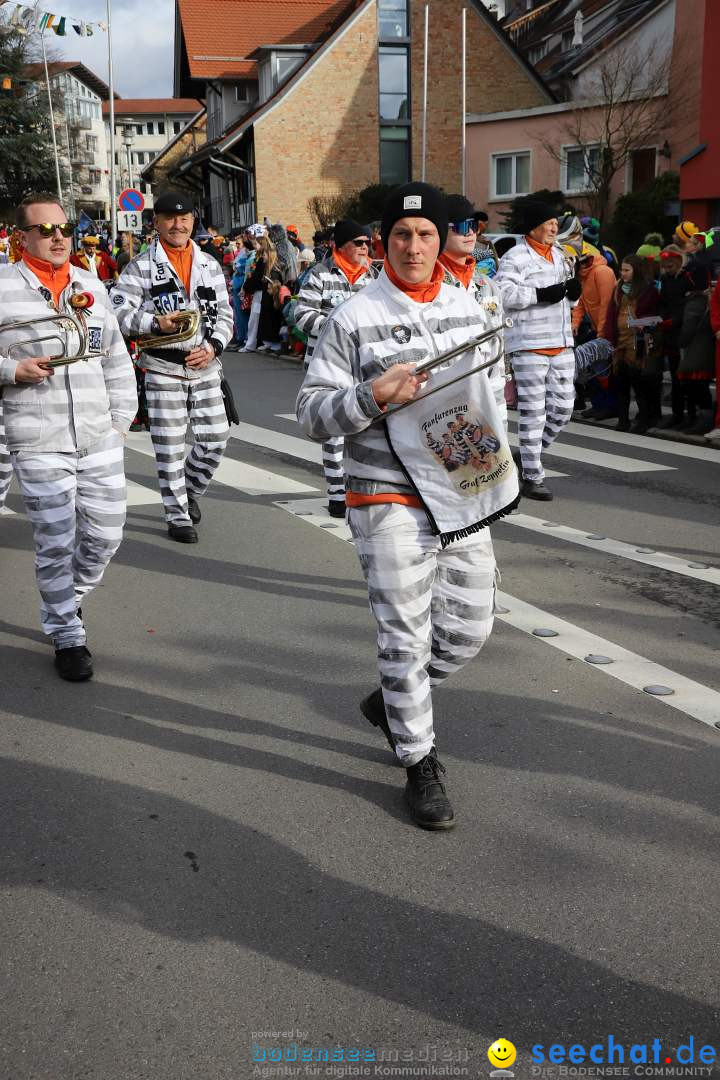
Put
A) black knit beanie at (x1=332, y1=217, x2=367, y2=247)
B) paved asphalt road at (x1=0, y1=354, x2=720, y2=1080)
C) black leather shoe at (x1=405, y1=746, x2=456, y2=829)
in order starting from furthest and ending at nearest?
black knit beanie at (x1=332, y1=217, x2=367, y2=247), black leather shoe at (x1=405, y1=746, x2=456, y2=829), paved asphalt road at (x1=0, y1=354, x2=720, y2=1080)

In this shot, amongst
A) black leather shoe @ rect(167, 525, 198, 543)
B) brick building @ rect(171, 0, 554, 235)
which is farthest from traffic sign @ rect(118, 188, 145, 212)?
black leather shoe @ rect(167, 525, 198, 543)

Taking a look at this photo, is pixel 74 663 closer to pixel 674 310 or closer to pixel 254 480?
pixel 254 480

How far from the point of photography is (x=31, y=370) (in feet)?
16.8

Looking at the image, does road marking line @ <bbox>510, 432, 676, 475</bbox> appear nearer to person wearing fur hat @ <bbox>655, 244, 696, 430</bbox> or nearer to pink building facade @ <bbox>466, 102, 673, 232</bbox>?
person wearing fur hat @ <bbox>655, 244, 696, 430</bbox>

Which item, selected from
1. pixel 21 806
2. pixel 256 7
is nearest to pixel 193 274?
pixel 21 806

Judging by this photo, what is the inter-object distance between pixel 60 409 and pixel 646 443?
7.70 metres

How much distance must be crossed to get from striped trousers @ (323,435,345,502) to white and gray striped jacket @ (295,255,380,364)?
29.3 inches

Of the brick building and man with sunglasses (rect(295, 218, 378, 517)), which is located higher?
the brick building

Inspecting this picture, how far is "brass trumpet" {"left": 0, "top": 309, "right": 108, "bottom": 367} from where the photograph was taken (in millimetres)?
5219

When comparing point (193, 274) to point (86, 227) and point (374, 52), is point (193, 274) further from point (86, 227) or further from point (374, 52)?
point (374, 52)

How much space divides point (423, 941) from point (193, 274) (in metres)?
5.18

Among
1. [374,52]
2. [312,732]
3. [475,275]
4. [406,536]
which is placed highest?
[374,52]

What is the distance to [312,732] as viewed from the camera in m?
4.67

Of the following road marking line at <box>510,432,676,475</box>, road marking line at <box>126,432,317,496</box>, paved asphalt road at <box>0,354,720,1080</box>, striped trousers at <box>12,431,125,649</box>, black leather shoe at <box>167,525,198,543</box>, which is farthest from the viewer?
road marking line at <box>510,432,676,475</box>
